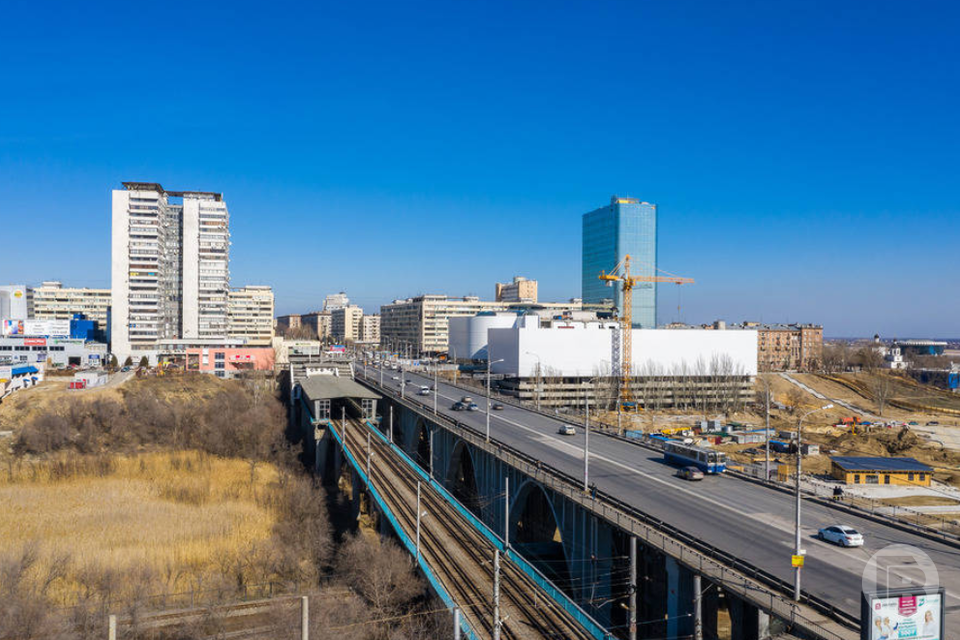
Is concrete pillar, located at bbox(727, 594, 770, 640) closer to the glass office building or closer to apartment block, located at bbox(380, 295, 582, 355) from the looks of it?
apartment block, located at bbox(380, 295, 582, 355)

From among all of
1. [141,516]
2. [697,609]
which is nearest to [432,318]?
[141,516]

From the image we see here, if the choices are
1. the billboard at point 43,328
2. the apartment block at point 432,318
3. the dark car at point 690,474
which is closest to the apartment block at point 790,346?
the apartment block at point 432,318

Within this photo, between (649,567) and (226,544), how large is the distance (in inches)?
1149

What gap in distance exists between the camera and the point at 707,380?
97625mm

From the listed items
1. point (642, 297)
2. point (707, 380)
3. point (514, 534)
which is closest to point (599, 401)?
point (707, 380)

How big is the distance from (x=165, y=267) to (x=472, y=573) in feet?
370

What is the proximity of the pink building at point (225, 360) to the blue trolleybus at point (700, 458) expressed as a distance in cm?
8514

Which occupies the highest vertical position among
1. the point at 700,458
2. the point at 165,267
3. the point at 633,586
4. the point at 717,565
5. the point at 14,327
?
the point at 165,267

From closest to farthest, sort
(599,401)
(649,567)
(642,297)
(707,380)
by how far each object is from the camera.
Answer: (649,567)
(599,401)
(707,380)
(642,297)

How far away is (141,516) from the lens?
151 ft

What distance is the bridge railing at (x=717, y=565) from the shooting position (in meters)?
16.5

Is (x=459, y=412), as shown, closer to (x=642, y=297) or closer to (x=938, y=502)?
(x=938, y=502)

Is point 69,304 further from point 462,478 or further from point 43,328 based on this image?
point 462,478

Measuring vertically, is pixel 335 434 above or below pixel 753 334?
below
